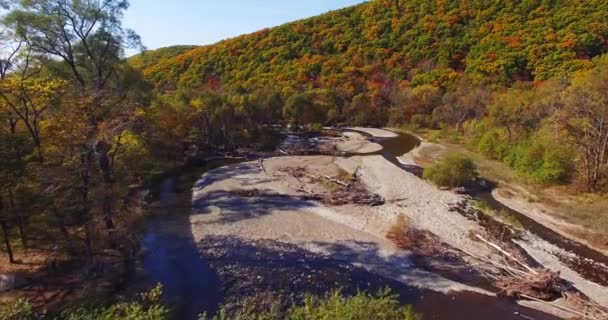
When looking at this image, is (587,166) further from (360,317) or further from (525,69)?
(525,69)

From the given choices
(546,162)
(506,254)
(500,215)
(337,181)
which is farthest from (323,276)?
(546,162)

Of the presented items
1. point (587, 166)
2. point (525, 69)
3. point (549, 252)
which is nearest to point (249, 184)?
point (549, 252)

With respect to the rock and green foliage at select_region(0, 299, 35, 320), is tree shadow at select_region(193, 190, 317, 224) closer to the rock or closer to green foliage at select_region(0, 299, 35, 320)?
the rock

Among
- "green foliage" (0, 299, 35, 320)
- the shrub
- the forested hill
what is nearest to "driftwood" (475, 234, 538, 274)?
the shrub

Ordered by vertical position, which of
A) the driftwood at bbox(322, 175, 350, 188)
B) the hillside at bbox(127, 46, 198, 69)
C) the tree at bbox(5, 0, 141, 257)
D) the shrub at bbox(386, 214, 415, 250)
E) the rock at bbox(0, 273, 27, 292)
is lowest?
the shrub at bbox(386, 214, 415, 250)

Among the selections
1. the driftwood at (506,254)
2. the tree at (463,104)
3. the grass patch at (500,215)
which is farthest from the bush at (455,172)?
the tree at (463,104)

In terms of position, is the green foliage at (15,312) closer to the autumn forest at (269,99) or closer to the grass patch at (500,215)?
the autumn forest at (269,99)
